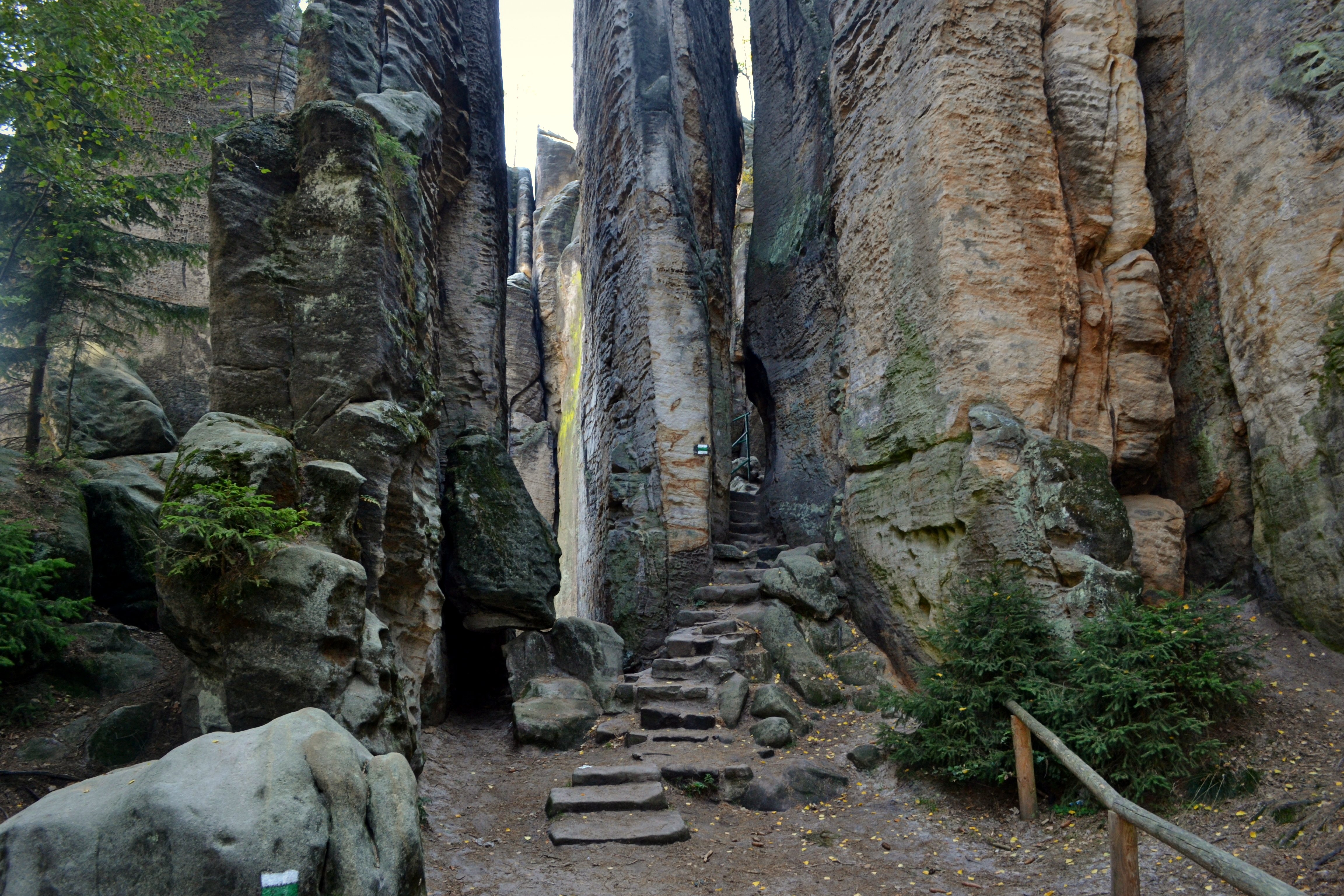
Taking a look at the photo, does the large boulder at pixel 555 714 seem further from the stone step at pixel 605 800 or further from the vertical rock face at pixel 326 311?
the stone step at pixel 605 800

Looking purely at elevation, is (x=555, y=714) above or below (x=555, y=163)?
below

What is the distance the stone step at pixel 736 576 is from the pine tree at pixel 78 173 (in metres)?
7.28

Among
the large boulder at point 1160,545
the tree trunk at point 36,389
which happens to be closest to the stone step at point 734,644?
the large boulder at point 1160,545

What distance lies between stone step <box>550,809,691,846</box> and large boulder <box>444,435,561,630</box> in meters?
3.81

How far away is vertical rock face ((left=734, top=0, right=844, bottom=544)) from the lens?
11.5 m

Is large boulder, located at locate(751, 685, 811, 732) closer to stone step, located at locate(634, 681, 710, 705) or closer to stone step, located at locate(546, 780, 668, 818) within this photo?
stone step, located at locate(634, 681, 710, 705)

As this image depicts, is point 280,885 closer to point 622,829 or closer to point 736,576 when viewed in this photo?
point 622,829

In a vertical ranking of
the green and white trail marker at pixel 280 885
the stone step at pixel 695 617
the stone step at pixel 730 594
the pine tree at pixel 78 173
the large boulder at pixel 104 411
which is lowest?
the green and white trail marker at pixel 280 885

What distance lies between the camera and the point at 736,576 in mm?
10844

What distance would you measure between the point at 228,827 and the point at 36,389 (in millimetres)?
7025

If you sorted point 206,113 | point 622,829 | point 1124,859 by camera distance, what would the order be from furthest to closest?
point 206,113, point 622,829, point 1124,859

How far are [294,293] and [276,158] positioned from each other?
1.32 meters

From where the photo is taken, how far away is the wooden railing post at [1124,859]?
12.1 feet

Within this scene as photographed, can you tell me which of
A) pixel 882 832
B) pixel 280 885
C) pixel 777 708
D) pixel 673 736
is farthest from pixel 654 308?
pixel 280 885
